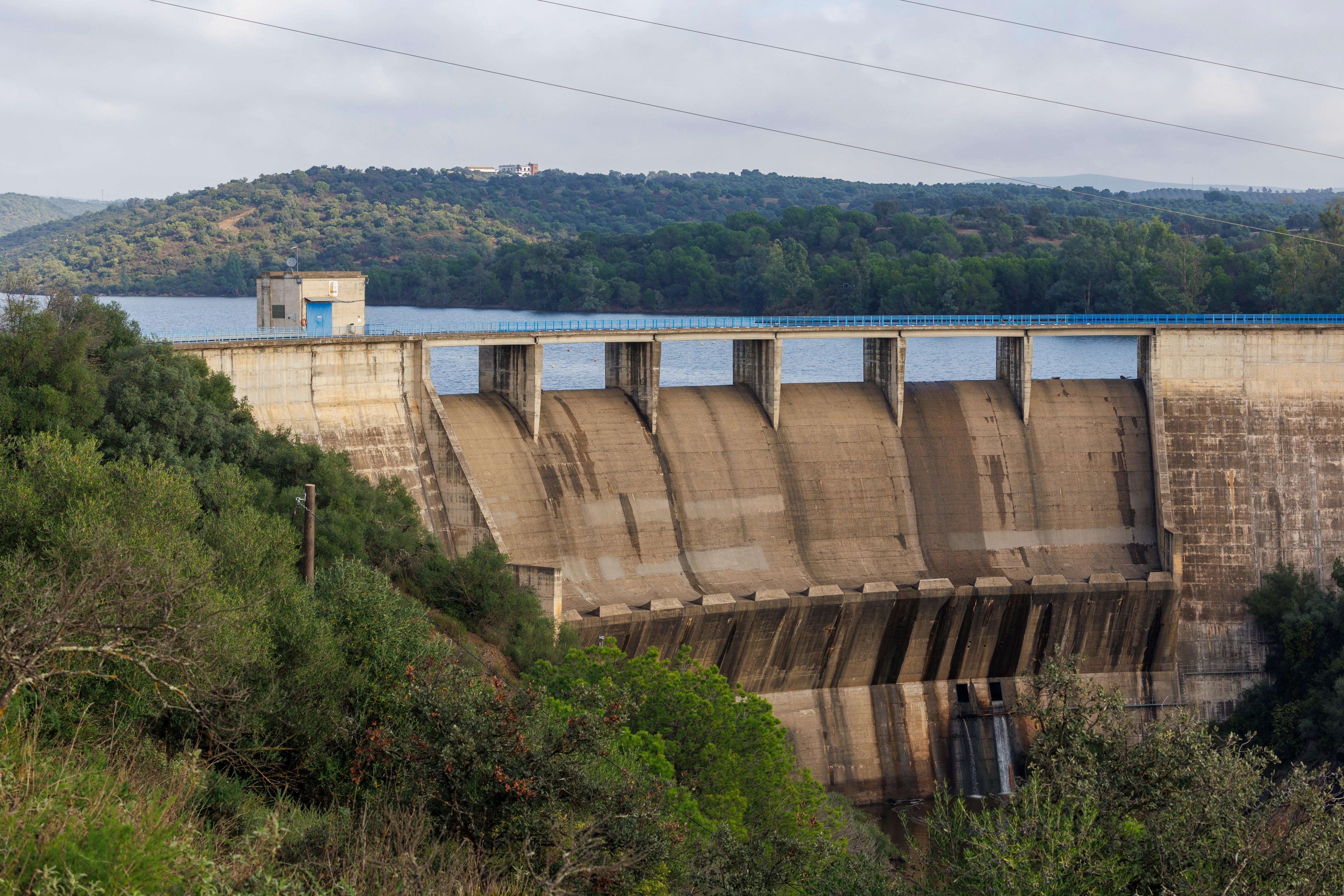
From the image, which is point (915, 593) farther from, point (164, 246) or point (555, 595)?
point (164, 246)

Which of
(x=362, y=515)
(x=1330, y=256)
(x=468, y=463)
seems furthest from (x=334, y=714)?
(x=1330, y=256)

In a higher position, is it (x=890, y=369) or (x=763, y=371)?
(x=890, y=369)

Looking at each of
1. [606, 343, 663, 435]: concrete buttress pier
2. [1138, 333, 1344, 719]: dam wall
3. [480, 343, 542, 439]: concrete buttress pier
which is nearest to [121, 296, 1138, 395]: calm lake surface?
[1138, 333, 1344, 719]: dam wall

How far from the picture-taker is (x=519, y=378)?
3681 cm

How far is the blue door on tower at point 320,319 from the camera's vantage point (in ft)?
114

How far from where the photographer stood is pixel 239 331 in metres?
33.2

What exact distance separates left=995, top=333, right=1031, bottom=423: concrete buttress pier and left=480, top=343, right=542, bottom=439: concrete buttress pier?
1528 cm

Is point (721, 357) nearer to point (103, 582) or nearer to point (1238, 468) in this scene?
point (1238, 468)

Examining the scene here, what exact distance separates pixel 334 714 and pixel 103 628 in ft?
14.0

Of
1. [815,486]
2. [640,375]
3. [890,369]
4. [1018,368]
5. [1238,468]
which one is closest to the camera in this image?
[640,375]

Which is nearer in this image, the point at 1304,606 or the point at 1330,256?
the point at 1304,606

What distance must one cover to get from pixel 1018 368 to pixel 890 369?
171 inches

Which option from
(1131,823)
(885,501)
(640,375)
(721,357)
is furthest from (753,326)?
(721,357)

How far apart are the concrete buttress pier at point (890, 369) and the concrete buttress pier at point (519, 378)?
11224mm
